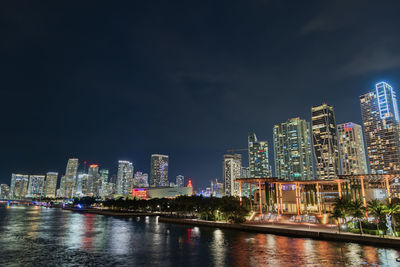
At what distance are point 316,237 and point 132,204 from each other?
127 metres

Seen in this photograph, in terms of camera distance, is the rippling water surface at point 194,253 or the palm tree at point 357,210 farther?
the palm tree at point 357,210

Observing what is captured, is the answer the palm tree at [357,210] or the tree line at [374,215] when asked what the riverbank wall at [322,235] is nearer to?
the tree line at [374,215]


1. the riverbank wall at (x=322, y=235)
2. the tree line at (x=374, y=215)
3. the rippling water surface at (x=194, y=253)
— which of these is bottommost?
the rippling water surface at (x=194, y=253)

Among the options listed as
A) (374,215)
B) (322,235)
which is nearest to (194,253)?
(322,235)

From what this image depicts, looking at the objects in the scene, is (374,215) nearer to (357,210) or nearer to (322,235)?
(357,210)

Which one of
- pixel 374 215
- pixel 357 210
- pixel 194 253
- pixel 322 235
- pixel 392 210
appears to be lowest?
pixel 194 253

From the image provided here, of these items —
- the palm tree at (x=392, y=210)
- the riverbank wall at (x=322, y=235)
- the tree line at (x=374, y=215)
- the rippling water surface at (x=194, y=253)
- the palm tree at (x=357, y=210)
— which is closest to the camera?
the rippling water surface at (x=194, y=253)

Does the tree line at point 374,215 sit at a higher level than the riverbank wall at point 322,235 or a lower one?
higher

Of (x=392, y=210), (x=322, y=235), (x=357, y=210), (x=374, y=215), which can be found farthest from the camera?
(x=322, y=235)

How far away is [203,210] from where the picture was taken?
3445 inches

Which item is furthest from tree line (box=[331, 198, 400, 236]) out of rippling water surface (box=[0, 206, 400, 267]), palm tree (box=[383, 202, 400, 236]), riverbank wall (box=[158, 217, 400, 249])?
rippling water surface (box=[0, 206, 400, 267])

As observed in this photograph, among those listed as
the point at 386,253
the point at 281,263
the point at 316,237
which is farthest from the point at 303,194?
the point at 281,263

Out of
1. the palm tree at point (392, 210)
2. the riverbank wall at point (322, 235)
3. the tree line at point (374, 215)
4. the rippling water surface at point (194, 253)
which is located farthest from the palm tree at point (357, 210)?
the rippling water surface at point (194, 253)

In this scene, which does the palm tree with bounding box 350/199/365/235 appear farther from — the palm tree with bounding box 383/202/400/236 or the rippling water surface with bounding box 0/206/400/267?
the rippling water surface with bounding box 0/206/400/267
